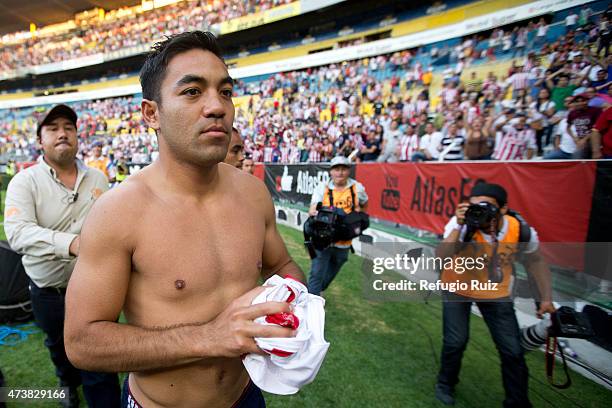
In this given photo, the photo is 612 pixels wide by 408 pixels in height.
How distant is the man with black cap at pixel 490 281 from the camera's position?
107 inches

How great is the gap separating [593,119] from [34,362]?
27.7 ft

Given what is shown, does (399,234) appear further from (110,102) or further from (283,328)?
(110,102)

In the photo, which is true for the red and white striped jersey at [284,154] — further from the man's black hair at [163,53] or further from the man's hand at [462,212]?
the man's black hair at [163,53]

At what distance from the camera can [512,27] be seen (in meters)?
11.2

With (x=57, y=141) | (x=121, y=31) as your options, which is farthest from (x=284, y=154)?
(x=121, y=31)

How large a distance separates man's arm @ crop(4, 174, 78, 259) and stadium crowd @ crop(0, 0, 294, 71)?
886 inches

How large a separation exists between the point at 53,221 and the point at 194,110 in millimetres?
1942

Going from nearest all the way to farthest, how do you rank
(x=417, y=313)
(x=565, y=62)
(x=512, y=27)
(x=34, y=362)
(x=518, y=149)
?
(x=34, y=362)
(x=417, y=313)
(x=518, y=149)
(x=565, y=62)
(x=512, y=27)

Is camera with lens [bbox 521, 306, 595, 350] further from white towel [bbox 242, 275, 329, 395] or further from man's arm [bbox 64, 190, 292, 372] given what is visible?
man's arm [bbox 64, 190, 292, 372]

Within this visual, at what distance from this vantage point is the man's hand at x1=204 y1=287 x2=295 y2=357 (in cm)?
104

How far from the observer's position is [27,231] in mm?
2332

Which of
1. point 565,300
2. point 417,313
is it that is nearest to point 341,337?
point 417,313

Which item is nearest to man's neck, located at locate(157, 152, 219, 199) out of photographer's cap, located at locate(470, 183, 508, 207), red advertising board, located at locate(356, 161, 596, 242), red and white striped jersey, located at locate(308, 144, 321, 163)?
photographer's cap, located at locate(470, 183, 508, 207)

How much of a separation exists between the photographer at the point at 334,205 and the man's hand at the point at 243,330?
3297mm
